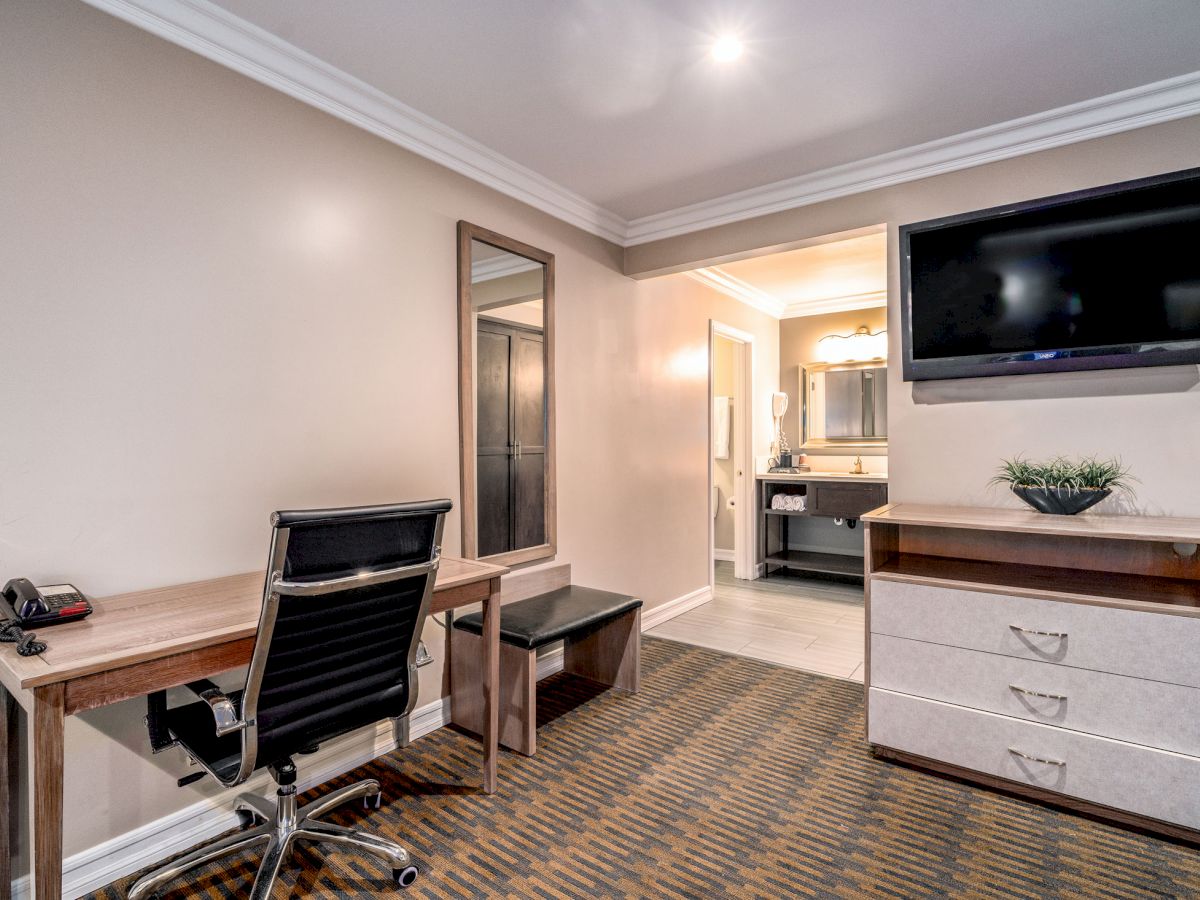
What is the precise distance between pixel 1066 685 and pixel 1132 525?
58 cm

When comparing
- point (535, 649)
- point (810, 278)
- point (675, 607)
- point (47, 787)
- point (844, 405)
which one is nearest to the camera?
point (47, 787)

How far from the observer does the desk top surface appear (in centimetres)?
120

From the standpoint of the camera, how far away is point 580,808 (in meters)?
2.03

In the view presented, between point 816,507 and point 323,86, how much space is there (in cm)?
432

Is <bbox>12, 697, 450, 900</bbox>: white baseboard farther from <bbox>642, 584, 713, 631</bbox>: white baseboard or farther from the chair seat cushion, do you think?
<bbox>642, 584, 713, 631</bbox>: white baseboard

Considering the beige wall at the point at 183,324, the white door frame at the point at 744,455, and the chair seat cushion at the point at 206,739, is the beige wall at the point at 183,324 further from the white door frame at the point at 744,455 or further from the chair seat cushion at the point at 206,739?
the white door frame at the point at 744,455

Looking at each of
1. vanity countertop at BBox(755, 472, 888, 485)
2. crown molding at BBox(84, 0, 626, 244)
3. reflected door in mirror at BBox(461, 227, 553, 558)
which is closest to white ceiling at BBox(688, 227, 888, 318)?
vanity countertop at BBox(755, 472, 888, 485)

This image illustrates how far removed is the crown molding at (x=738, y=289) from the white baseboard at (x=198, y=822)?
3.18 metres

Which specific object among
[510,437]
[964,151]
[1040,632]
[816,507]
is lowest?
[1040,632]

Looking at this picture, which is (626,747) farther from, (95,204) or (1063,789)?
(95,204)

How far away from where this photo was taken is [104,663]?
1221 mm

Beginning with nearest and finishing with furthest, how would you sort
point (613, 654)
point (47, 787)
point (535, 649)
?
point (47, 787), point (535, 649), point (613, 654)

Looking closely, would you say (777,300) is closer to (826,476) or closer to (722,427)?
(722,427)

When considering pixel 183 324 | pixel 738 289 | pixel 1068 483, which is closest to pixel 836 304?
pixel 738 289
